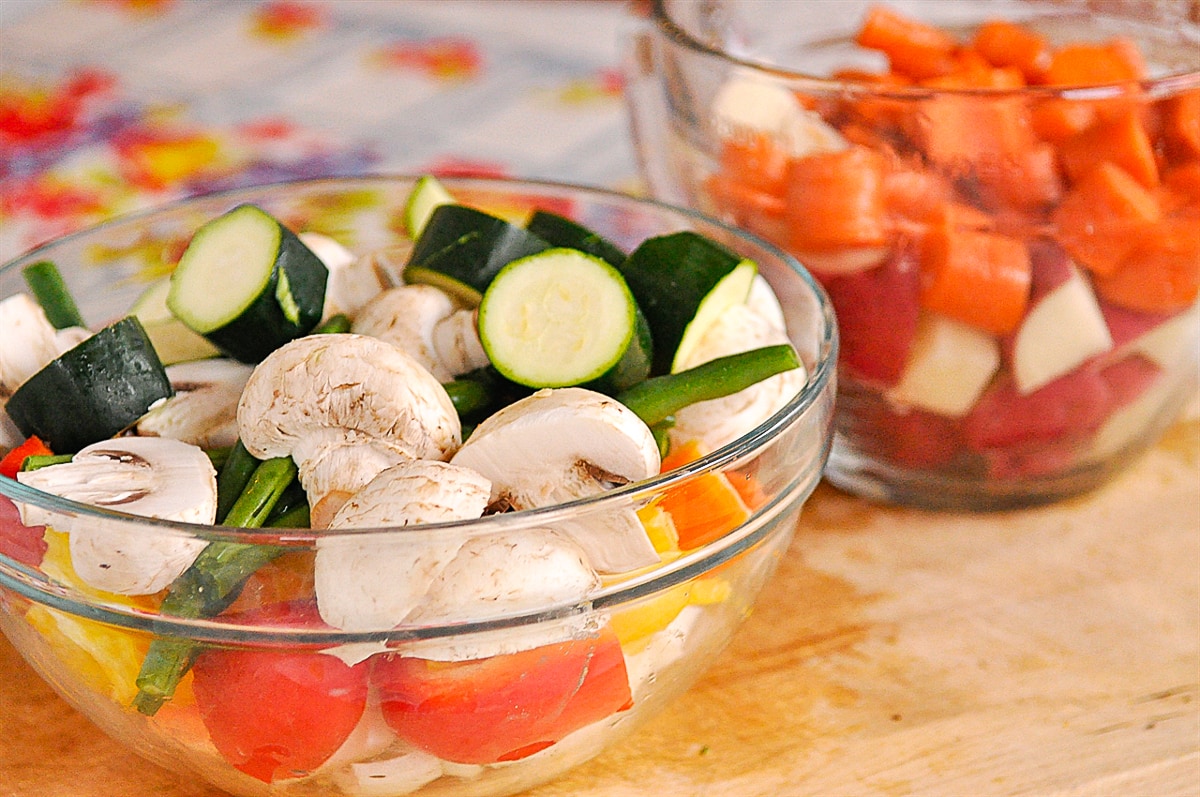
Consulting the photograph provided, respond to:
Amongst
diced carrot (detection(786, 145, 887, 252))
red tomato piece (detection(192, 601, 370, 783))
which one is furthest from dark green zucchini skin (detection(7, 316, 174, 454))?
diced carrot (detection(786, 145, 887, 252))

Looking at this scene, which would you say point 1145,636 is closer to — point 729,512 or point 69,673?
point 729,512

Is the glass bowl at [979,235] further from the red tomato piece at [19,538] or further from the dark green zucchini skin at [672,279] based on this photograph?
the red tomato piece at [19,538]

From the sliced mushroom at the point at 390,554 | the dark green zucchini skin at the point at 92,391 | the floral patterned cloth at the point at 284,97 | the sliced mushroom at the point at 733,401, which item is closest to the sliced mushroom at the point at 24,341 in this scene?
the dark green zucchini skin at the point at 92,391

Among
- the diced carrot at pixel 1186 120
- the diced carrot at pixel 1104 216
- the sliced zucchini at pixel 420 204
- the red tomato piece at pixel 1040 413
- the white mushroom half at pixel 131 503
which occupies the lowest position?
the red tomato piece at pixel 1040 413

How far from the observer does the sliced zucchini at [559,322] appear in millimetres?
989

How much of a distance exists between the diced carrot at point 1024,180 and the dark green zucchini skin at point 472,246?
1.45 feet

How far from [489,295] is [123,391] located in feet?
0.95

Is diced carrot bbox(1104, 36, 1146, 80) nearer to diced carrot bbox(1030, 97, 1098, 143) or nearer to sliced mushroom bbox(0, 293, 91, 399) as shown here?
diced carrot bbox(1030, 97, 1098, 143)

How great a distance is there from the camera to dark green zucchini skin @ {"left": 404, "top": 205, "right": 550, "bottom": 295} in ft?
3.54

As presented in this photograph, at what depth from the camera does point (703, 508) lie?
85 cm

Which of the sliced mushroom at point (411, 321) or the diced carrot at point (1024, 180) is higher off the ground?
the sliced mushroom at point (411, 321)

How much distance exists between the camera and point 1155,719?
1064mm

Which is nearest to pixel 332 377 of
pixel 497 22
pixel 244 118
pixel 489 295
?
pixel 489 295

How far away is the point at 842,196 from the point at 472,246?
39cm
